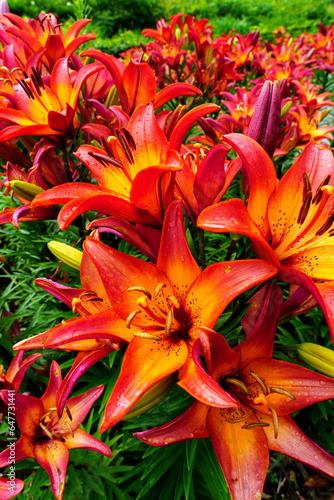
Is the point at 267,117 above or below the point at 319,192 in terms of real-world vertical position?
above

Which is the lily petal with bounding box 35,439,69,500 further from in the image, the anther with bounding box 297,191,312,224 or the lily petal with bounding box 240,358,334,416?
the anther with bounding box 297,191,312,224

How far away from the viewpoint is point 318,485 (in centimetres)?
137

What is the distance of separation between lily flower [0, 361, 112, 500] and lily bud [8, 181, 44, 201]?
1.38 ft

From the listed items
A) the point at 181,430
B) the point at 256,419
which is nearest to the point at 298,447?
the point at 256,419

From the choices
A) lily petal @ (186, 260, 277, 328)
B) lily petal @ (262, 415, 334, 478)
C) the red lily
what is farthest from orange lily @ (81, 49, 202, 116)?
the red lily

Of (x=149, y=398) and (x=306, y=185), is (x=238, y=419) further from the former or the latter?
(x=306, y=185)

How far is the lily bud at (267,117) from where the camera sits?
62cm

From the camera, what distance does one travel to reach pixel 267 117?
0.62 metres

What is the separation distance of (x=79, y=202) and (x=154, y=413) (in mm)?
526

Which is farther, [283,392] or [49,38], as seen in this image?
[49,38]

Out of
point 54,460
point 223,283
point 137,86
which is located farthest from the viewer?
point 137,86

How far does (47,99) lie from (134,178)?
0.43m

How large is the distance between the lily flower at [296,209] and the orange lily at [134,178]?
0.37 feet

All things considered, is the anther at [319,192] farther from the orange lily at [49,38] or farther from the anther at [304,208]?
the orange lily at [49,38]
